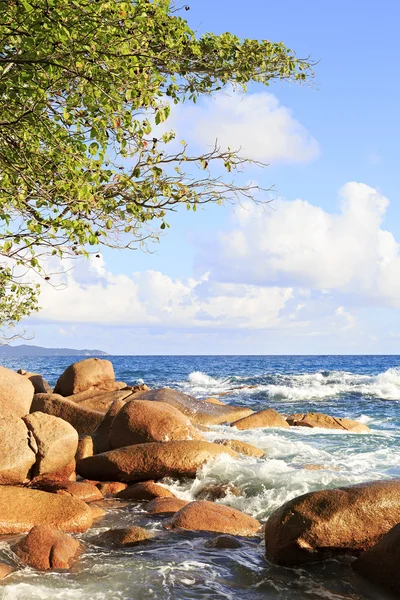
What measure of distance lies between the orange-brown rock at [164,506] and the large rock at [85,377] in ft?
37.5

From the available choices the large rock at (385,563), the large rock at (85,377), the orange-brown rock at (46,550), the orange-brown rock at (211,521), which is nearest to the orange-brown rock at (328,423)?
the large rock at (85,377)

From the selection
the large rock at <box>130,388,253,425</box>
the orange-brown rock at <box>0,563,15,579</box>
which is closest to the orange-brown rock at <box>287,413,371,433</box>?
the large rock at <box>130,388,253,425</box>

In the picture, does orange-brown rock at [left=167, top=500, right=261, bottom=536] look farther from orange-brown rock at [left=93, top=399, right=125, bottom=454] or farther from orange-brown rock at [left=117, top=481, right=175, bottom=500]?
orange-brown rock at [left=93, top=399, right=125, bottom=454]

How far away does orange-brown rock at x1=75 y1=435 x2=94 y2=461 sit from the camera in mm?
12117

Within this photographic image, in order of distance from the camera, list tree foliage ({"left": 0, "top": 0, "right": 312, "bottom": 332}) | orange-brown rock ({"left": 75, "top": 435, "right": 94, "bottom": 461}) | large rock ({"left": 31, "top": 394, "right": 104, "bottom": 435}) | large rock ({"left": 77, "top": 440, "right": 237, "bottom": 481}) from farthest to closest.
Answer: large rock ({"left": 31, "top": 394, "right": 104, "bottom": 435}) → orange-brown rock ({"left": 75, "top": 435, "right": 94, "bottom": 461}) → large rock ({"left": 77, "top": 440, "right": 237, "bottom": 481}) → tree foliage ({"left": 0, "top": 0, "right": 312, "bottom": 332})

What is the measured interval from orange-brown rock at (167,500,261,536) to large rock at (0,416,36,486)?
245 centimetres

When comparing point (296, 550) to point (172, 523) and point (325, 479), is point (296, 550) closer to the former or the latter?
point (172, 523)

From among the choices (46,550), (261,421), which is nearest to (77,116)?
(46,550)

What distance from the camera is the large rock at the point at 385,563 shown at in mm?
6652

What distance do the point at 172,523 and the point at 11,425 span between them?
2954 mm

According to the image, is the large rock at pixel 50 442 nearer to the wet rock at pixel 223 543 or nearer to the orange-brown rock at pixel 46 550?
the orange-brown rock at pixel 46 550

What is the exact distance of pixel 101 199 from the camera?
7.08 meters

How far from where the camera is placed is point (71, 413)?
47.4ft

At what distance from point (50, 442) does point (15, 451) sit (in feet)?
2.02
